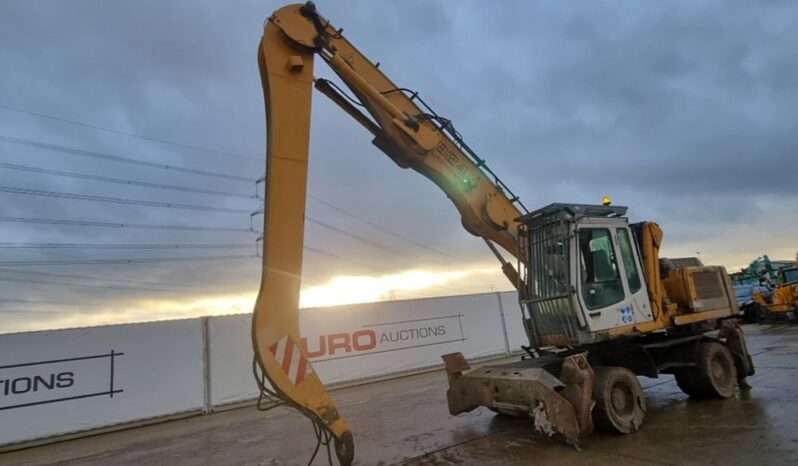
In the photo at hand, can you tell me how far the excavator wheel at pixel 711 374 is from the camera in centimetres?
634

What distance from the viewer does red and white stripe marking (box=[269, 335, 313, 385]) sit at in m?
3.43

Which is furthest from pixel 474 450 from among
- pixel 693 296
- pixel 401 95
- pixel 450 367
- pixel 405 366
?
pixel 405 366

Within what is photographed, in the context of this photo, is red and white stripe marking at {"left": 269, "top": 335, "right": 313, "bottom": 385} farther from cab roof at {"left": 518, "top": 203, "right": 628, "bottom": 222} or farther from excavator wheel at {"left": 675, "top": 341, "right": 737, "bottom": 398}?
excavator wheel at {"left": 675, "top": 341, "right": 737, "bottom": 398}

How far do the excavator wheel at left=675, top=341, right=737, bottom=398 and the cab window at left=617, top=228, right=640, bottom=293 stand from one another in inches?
71.1

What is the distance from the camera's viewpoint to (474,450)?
512 cm

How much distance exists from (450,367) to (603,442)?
2049 millimetres

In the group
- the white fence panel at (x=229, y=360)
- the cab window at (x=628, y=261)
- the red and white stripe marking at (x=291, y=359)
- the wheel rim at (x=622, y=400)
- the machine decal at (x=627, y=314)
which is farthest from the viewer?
the white fence panel at (x=229, y=360)

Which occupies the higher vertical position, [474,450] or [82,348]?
[82,348]

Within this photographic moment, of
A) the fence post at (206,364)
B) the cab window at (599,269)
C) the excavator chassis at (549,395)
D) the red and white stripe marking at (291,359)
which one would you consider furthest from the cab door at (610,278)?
the fence post at (206,364)

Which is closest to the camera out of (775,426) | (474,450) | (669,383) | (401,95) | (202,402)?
(775,426)

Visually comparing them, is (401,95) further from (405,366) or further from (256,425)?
(405,366)

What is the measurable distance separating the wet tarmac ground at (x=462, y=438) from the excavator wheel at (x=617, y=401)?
0.14 meters

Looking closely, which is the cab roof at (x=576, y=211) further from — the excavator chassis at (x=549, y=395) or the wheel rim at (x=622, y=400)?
the wheel rim at (x=622, y=400)

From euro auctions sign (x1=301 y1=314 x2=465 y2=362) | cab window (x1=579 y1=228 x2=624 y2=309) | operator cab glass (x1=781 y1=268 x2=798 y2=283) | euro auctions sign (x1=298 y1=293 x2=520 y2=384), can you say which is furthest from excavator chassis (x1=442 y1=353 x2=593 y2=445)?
operator cab glass (x1=781 y1=268 x2=798 y2=283)
